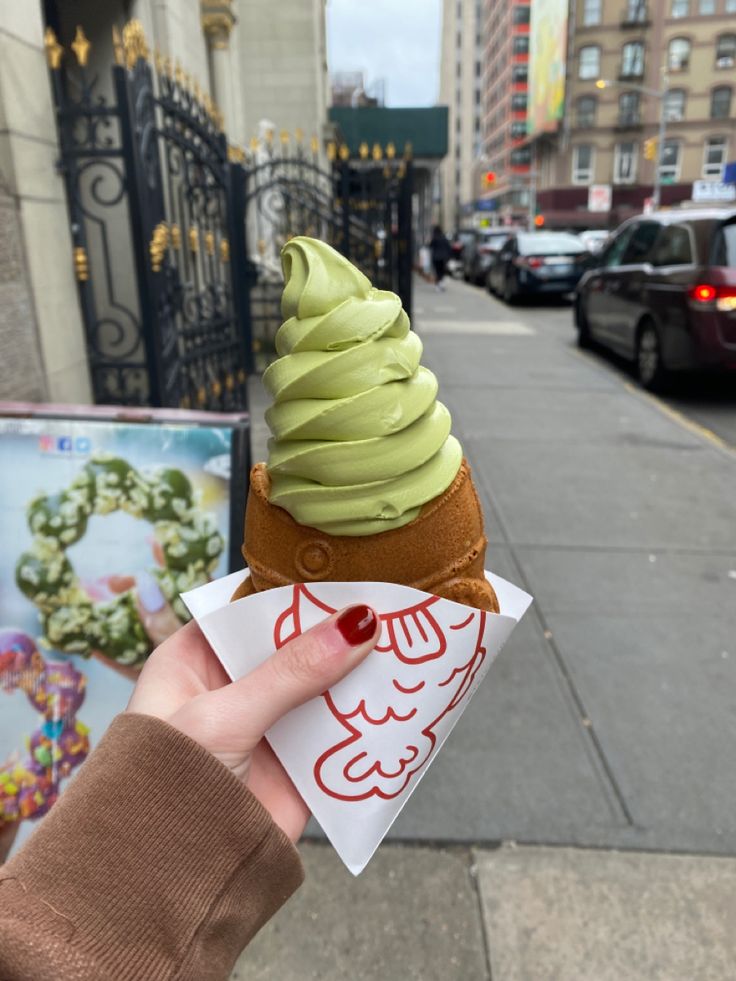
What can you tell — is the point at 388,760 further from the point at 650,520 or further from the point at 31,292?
the point at 650,520

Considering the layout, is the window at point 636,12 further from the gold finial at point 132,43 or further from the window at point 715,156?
the gold finial at point 132,43

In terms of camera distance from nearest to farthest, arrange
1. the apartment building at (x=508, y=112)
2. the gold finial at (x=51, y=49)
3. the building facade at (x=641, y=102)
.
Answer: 1. the gold finial at (x=51, y=49)
2. the building facade at (x=641, y=102)
3. the apartment building at (x=508, y=112)

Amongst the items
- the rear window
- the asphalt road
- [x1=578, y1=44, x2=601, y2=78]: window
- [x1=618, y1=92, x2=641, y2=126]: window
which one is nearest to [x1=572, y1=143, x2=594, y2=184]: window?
[x1=618, y1=92, x2=641, y2=126]: window

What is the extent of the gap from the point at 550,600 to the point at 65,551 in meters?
2.67

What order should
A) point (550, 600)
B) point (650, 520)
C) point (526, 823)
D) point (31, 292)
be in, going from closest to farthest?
point (526, 823) < point (31, 292) < point (550, 600) < point (650, 520)

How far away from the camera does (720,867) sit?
2482 mm

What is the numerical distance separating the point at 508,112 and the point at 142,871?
318 feet

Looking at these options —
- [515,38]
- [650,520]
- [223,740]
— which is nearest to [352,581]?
[223,740]

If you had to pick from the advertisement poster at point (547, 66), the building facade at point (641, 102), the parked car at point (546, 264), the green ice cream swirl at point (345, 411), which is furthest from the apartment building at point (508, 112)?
the green ice cream swirl at point (345, 411)

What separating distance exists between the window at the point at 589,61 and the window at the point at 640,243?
60.0 m

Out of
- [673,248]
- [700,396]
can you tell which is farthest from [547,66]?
[700,396]

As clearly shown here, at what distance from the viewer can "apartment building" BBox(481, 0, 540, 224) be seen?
3155 inches

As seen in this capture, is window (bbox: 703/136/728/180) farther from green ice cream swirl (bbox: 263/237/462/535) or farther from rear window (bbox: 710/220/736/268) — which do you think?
green ice cream swirl (bbox: 263/237/462/535)

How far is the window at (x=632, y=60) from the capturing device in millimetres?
58344
